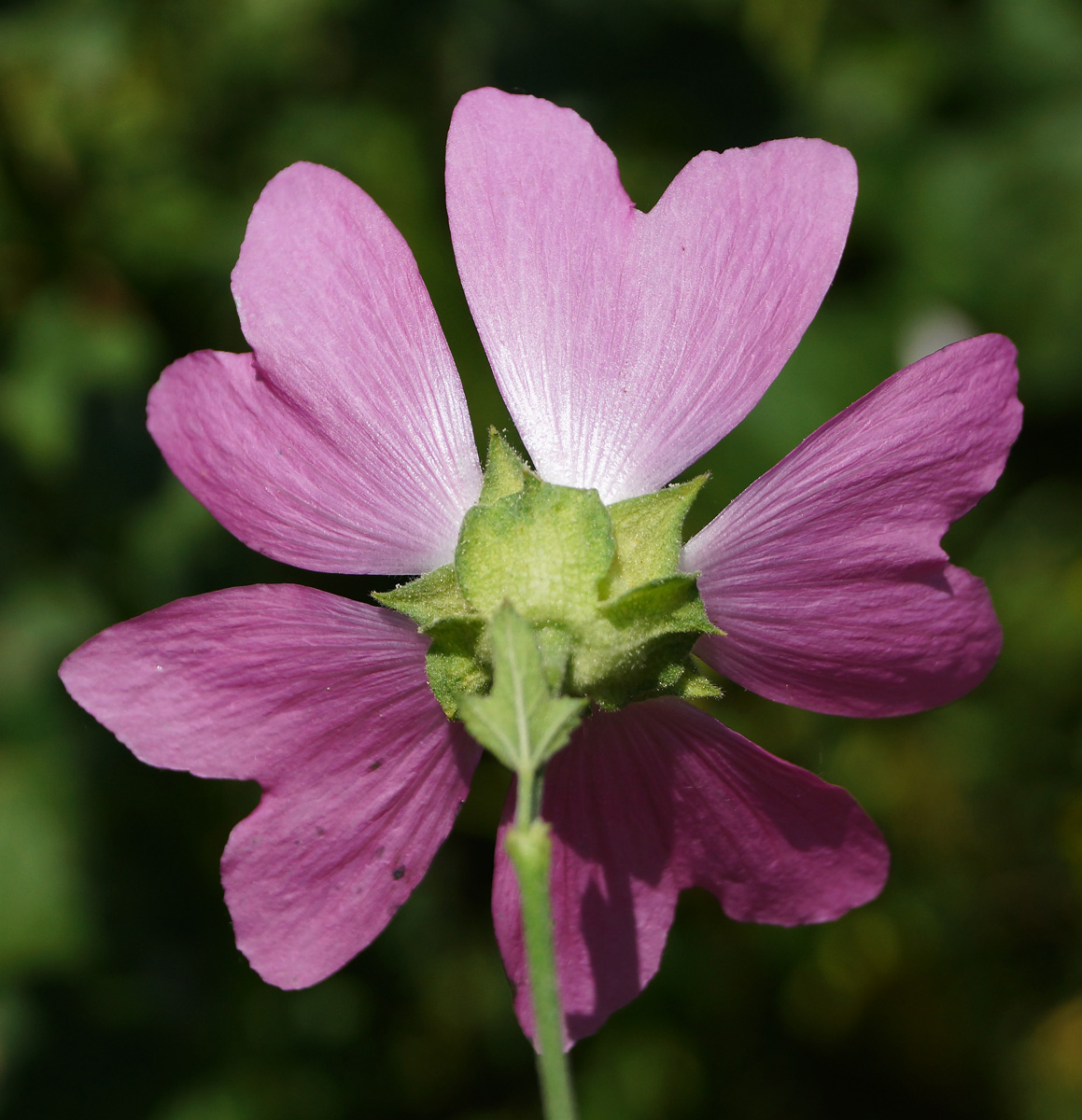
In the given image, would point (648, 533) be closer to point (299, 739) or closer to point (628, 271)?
point (628, 271)

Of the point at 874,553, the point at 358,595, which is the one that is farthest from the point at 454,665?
the point at 358,595

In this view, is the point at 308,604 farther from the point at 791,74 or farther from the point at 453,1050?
the point at 791,74

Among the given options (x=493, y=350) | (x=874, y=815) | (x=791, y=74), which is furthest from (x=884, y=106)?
(x=493, y=350)

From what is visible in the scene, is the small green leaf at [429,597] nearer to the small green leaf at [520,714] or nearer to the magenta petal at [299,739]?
the magenta petal at [299,739]

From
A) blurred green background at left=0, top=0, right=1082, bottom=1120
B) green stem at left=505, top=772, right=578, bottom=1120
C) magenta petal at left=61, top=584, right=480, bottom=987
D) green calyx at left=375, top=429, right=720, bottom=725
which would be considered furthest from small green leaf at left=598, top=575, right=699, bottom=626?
blurred green background at left=0, top=0, right=1082, bottom=1120

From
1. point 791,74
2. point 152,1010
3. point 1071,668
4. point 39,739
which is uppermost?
point 791,74

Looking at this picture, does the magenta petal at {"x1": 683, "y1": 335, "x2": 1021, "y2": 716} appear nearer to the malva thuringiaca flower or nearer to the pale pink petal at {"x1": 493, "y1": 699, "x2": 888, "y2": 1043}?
the malva thuringiaca flower

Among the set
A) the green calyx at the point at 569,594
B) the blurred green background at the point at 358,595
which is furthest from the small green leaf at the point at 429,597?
the blurred green background at the point at 358,595
